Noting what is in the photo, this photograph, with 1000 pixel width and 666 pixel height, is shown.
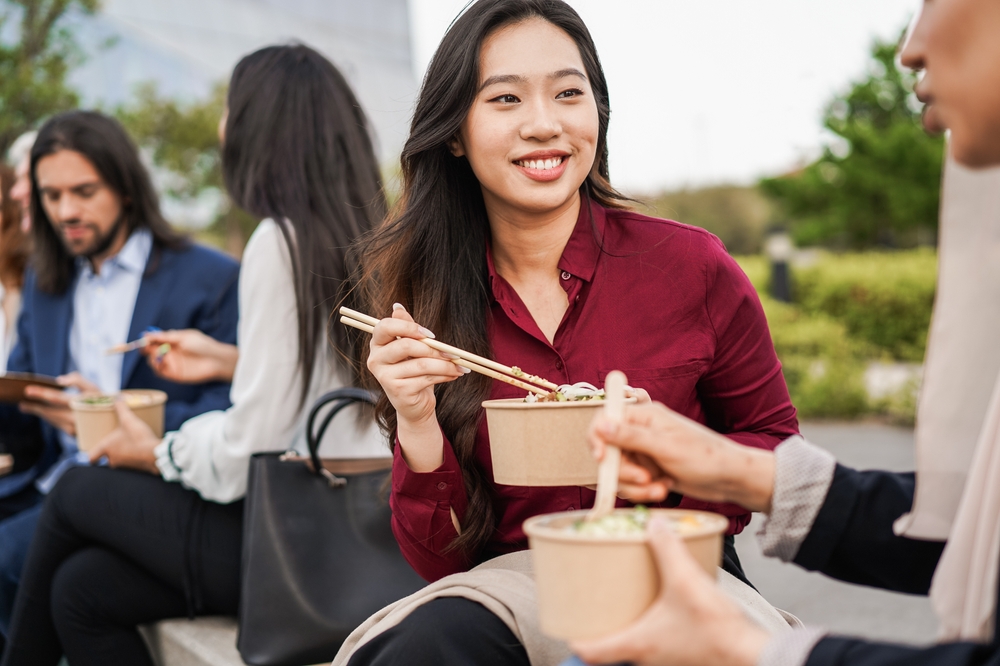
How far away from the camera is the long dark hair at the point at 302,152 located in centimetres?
301

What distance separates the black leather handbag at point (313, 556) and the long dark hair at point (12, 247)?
294 cm

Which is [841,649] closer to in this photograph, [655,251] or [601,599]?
[601,599]

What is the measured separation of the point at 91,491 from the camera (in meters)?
2.88

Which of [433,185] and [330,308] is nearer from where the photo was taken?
[433,185]

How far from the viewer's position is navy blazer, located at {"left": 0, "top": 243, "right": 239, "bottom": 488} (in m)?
3.57

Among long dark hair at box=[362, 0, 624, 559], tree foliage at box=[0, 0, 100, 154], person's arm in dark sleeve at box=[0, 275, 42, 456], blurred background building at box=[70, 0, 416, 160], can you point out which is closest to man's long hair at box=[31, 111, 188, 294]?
person's arm in dark sleeve at box=[0, 275, 42, 456]

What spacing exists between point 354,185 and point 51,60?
407 inches

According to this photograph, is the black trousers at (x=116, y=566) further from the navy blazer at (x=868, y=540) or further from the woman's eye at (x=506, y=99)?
the navy blazer at (x=868, y=540)

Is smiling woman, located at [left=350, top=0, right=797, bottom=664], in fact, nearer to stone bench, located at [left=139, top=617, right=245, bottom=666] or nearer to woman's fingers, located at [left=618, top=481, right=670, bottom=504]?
woman's fingers, located at [left=618, top=481, right=670, bottom=504]

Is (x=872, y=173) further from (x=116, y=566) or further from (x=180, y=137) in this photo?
(x=116, y=566)

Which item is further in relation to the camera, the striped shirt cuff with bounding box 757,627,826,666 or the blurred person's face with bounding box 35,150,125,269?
the blurred person's face with bounding box 35,150,125,269

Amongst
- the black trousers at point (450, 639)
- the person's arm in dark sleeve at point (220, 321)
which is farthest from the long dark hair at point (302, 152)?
the black trousers at point (450, 639)

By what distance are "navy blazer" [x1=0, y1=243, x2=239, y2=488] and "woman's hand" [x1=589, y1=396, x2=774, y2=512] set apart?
2.42 meters

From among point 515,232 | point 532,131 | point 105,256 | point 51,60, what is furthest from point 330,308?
point 51,60
